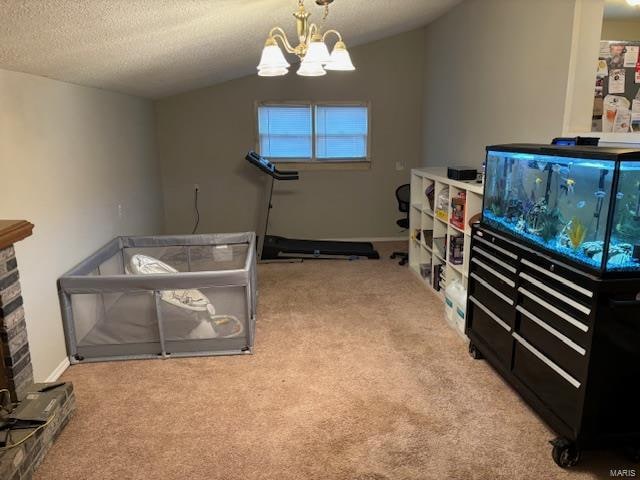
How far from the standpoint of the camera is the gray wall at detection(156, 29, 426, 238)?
581 cm

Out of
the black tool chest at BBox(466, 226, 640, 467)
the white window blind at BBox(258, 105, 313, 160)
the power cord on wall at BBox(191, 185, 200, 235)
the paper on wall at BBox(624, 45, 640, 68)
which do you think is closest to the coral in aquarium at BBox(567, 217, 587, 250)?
the black tool chest at BBox(466, 226, 640, 467)

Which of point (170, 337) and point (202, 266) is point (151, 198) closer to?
point (202, 266)

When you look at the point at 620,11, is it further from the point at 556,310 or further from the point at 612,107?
the point at 556,310

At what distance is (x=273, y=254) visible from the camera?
5.37 meters

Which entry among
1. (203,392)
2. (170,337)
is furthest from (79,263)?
(203,392)

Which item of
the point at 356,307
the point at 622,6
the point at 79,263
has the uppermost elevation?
the point at 622,6

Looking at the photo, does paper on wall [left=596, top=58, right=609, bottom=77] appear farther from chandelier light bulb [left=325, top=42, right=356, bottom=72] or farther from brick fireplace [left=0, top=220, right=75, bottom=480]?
brick fireplace [left=0, top=220, right=75, bottom=480]

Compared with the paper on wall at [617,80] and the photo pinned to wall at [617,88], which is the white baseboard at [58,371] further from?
the paper on wall at [617,80]

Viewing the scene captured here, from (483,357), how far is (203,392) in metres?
1.81

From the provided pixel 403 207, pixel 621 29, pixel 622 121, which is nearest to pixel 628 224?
pixel 622 121

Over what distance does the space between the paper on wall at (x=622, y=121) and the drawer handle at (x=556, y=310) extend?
5.49 ft

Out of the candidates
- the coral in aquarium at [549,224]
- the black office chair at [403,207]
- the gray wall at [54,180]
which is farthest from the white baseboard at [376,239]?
the coral in aquarium at [549,224]

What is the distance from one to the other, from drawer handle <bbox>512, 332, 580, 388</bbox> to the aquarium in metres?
0.51

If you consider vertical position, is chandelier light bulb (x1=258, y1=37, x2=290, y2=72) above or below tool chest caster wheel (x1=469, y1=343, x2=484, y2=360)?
above
